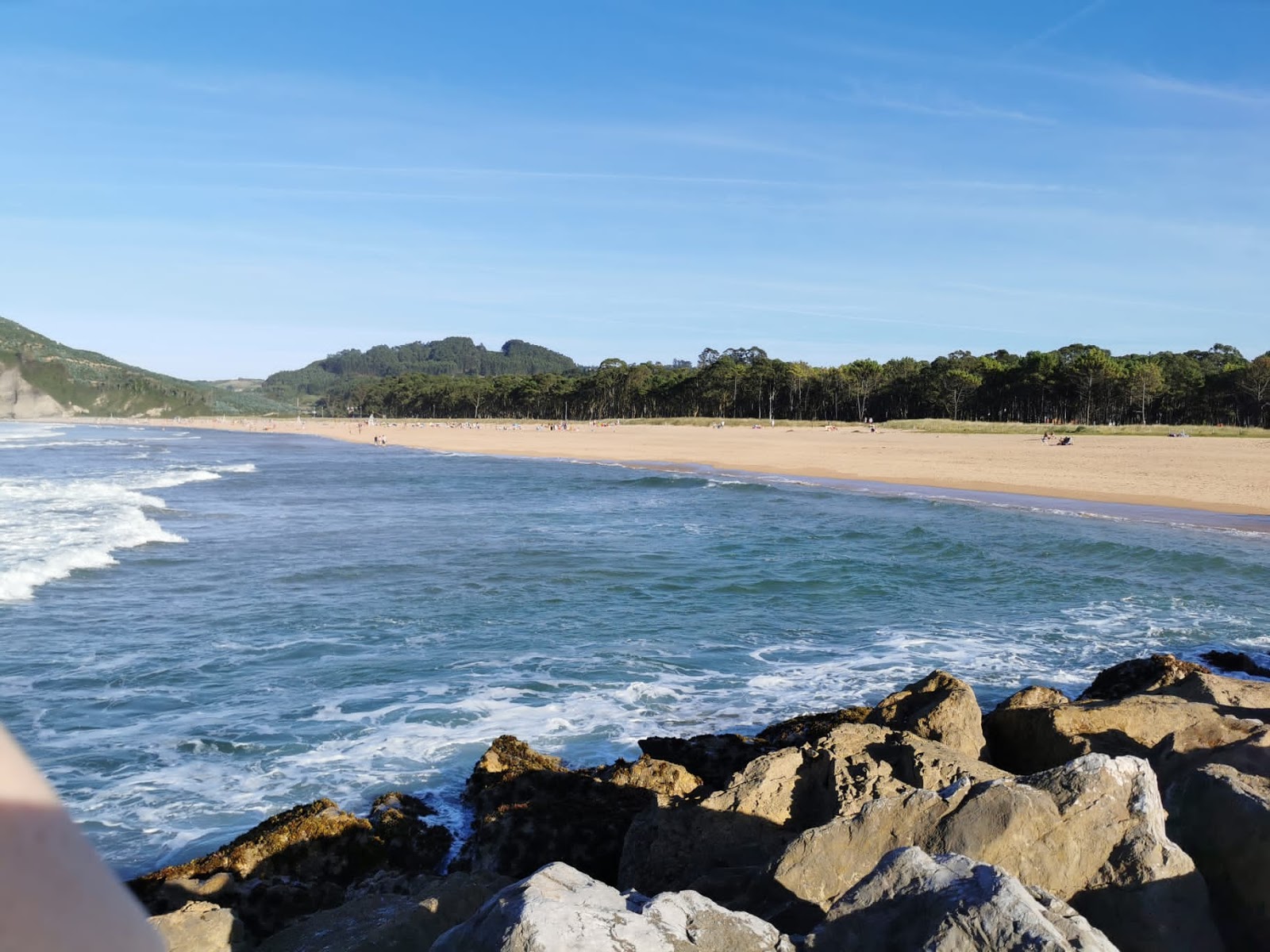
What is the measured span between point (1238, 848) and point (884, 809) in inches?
66.0

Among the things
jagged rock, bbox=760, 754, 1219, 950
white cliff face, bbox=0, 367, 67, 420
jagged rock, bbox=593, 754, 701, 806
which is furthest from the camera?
white cliff face, bbox=0, 367, 67, 420

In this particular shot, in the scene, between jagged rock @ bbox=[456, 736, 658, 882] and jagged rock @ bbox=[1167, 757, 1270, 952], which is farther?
jagged rock @ bbox=[456, 736, 658, 882]

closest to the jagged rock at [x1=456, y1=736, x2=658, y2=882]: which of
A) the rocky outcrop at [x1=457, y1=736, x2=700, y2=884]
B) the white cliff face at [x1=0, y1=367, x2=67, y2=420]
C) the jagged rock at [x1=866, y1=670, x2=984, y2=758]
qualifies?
the rocky outcrop at [x1=457, y1=736, x2=700, y2=884]

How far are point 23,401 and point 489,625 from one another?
8612 inches

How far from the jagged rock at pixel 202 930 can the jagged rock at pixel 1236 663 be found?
11111 millimetres

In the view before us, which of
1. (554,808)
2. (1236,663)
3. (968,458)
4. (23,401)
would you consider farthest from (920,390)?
(23,401)

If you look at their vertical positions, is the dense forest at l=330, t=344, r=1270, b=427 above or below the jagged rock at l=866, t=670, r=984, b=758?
above

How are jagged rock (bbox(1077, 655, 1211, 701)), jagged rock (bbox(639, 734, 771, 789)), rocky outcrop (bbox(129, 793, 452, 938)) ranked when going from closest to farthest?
rocky outcrop (bbox(129, 793, 452, 938)) → jagged rock (bbox(639, 734, 771, 789)) → jagged rock (bbox(1077, 655, 1211, 701))

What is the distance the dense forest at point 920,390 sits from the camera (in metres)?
80.0

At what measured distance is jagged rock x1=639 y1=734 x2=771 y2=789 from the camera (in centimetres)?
795

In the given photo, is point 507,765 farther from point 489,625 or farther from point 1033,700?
point 489,625

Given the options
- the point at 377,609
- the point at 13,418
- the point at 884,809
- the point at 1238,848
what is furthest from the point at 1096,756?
the point at 13,418

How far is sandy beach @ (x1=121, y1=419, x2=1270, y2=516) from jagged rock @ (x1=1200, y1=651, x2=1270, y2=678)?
17.2m

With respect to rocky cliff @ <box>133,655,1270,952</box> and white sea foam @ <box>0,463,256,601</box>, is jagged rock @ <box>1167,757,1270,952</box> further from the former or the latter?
white sea foam @ <box>0,463,256,601</box>
